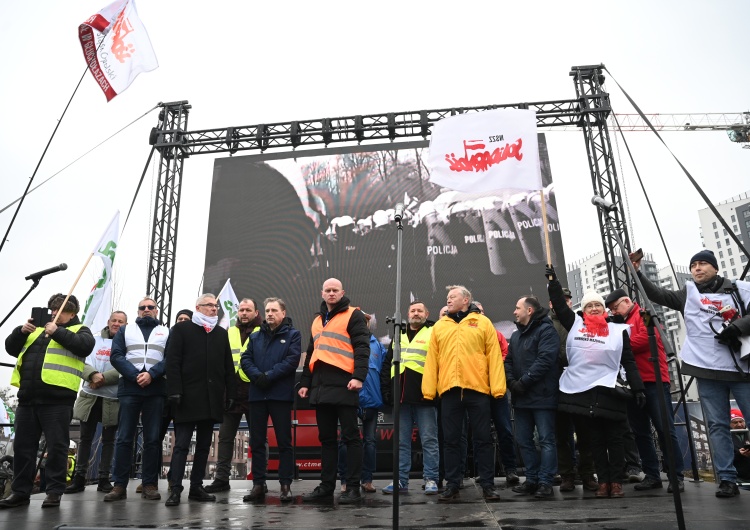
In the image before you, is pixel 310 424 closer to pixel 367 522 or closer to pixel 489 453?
pixel 489 453

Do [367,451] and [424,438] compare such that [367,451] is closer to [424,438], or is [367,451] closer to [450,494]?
[424,438]

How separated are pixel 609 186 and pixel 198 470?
1093cm

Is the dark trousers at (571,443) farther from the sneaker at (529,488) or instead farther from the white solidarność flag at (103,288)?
the white solidarność flag at (103,288)

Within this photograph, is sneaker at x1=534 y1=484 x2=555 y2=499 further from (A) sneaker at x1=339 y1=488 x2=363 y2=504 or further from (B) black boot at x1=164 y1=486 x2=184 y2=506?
(B) black boot at x1=164 y1=486 x2=184 y2=506

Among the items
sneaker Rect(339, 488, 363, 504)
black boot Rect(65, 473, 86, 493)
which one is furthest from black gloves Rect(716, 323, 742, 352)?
black boot Rect(65, 473, 86, 493)

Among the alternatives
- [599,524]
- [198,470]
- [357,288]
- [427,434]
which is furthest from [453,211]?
[599,524]

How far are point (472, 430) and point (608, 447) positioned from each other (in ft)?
3.61

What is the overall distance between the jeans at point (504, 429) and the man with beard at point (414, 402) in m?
0.77

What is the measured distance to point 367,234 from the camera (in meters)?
13.8

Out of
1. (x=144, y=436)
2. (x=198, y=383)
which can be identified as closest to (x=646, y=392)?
(x=198, y=383)

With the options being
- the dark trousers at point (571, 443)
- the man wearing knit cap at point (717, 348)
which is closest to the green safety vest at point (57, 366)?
the dark trousers at point (571, 443)

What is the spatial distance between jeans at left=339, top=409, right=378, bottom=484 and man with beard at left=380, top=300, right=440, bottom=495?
0.25m

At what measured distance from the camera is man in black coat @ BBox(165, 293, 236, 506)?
15.6 feet

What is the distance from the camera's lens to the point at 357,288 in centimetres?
1337
